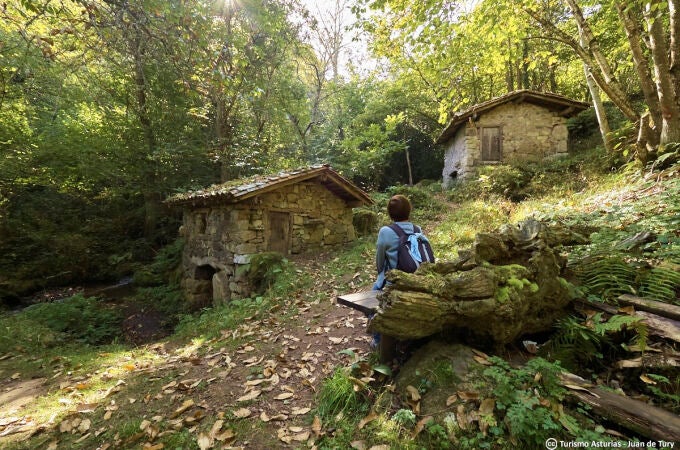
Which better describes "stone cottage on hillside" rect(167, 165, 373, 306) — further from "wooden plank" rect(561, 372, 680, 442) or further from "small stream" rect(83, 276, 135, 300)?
"wooden plank" rect(561, 372, 680, 442)

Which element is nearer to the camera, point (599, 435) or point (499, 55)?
point (599, 435)

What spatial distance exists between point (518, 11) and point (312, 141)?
41.5ft

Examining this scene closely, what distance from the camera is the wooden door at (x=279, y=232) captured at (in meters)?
8.10

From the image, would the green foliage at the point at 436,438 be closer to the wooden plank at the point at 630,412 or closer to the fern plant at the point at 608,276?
the wooden plank at the point at 630,412

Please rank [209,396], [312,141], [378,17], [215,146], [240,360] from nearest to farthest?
[209,396] < [240,360] < [378,17] < [215,146] < [312,141]

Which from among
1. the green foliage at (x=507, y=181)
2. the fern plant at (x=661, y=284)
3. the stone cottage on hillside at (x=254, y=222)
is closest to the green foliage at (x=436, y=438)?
the fern plant at (x=661, y=284)

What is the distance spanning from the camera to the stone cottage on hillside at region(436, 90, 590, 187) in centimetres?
1302

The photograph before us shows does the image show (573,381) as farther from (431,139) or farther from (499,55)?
(431,139)

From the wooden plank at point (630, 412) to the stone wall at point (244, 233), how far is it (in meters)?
6.66

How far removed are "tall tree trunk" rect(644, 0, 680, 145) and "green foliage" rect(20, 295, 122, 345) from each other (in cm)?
1329

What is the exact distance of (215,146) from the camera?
37.6 ft

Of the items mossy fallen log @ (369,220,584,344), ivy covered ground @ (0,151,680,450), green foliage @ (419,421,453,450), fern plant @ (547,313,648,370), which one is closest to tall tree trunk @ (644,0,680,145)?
ivy covered ground @ (0,151,680,450)

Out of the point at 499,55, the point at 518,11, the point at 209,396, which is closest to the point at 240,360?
the point at 209,396

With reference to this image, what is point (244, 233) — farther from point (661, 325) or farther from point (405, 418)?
point (661, 325)
